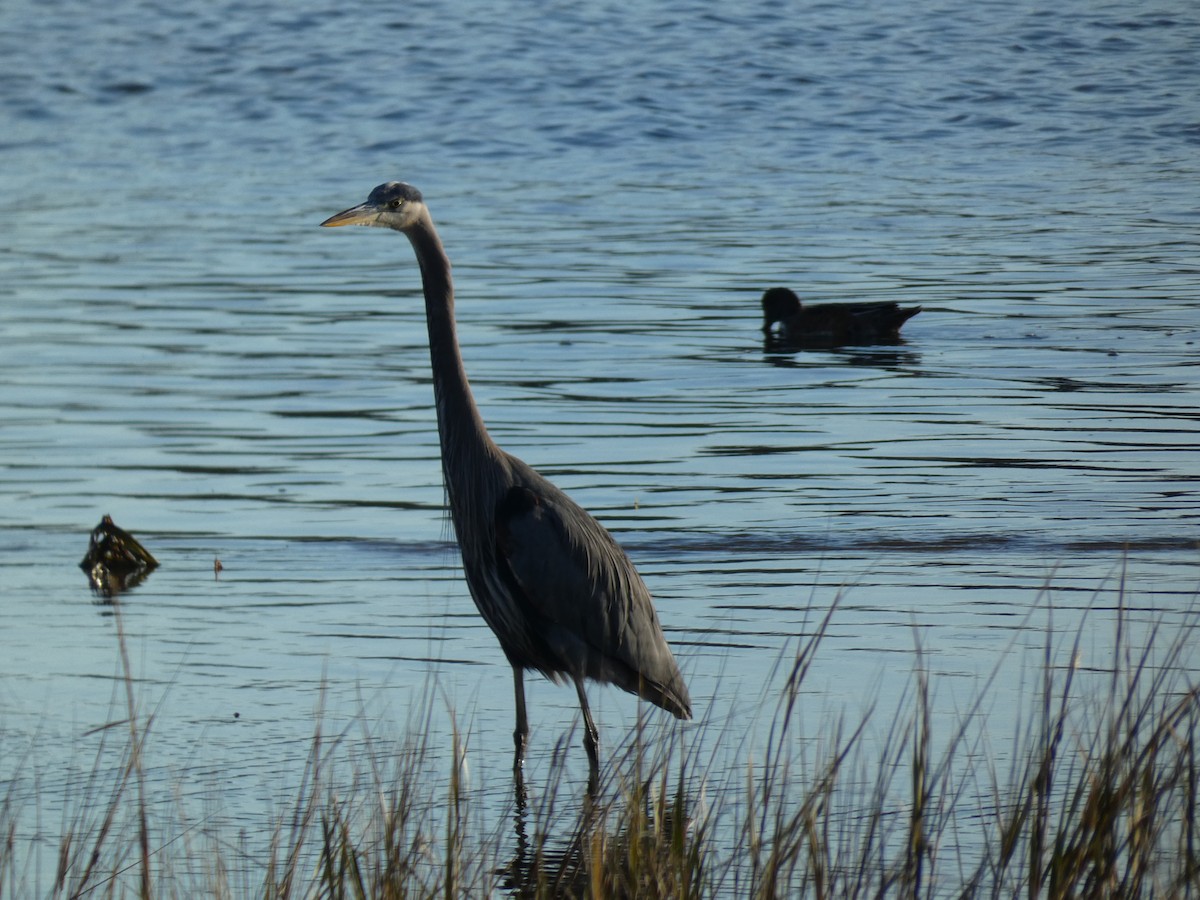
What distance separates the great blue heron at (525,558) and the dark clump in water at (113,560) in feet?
9.37

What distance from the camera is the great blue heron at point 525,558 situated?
22.1ft

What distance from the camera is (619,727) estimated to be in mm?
7098

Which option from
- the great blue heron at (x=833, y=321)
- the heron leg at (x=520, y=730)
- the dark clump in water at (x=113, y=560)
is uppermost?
the heron leg at (x=520, y=730)

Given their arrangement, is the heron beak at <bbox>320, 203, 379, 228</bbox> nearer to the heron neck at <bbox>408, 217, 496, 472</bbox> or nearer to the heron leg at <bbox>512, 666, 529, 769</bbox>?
the heron neck at <bbox>408, 217, 496, 472</bbox>

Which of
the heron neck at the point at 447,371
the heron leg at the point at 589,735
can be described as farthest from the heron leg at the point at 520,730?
the heron neck at the point at 447,371

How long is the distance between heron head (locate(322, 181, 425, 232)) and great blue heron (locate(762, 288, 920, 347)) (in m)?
8.85

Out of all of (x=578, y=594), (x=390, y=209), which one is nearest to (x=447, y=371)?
(x=390, y=209)

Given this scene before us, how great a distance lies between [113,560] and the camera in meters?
9.38

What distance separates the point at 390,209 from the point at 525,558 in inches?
51.0

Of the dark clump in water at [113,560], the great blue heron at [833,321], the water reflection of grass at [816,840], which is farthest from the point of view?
the great blue heron at [833,321]

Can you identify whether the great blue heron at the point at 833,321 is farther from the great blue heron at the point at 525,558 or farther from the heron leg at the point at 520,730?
the heron leg at the point at 520,730

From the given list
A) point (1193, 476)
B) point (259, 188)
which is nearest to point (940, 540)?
point (1193, 476)

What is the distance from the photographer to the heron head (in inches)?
266

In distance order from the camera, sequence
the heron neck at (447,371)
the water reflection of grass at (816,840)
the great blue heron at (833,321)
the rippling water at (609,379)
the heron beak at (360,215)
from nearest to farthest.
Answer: the water reflection of grass at (816,840) → the heron beak at (360,215) → the heron neck at (447,371) → the rippling water at (609,379) → the great blue heron at (833,321)
